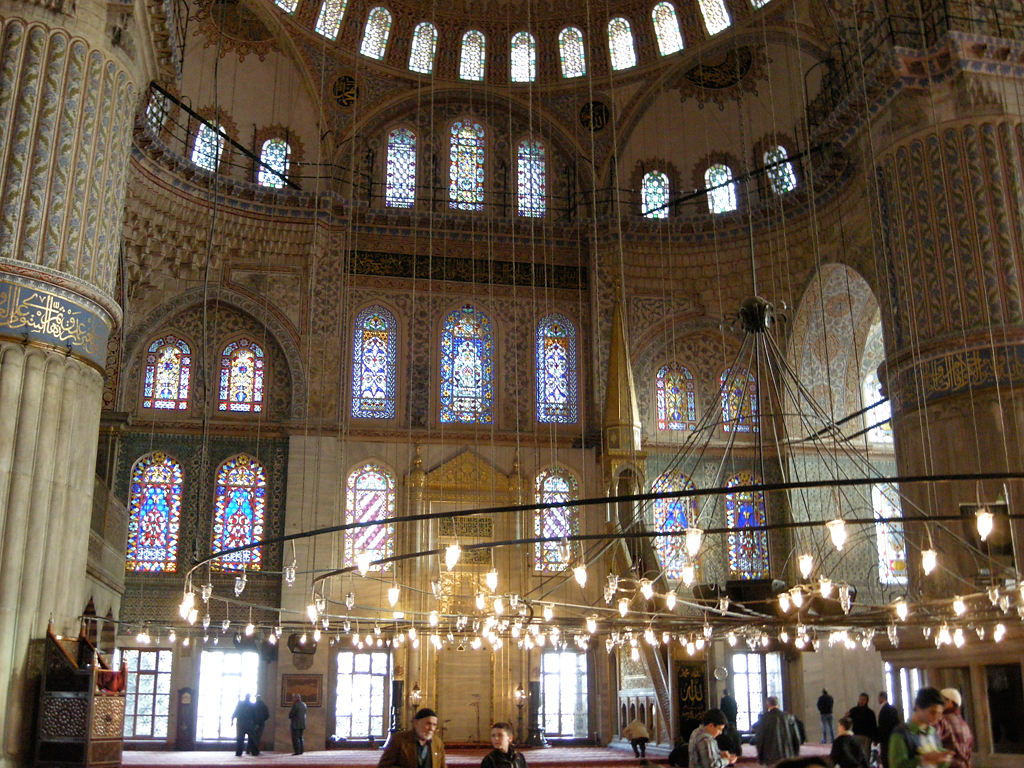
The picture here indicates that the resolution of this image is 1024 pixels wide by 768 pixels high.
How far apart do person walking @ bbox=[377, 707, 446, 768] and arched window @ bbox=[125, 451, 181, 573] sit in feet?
39.0

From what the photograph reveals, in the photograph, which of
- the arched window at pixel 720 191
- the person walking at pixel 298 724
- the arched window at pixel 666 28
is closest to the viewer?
the person walking at pixel 298 724

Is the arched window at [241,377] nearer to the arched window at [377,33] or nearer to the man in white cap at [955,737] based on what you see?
the arched window at [377,33]

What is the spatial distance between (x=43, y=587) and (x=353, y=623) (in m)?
6.33

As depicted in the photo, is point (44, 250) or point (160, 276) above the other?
point (160, 276)

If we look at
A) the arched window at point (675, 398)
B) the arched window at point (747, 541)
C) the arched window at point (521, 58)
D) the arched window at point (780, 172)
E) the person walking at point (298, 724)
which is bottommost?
the person walking at point (298, 724)

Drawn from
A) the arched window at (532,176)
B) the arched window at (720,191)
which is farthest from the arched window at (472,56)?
the arched window at (720,191)

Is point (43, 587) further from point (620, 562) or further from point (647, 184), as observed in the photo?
point (647, 184)

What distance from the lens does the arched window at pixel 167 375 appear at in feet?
55.1

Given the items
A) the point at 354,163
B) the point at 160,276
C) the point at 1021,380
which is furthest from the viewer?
the point at 354,163

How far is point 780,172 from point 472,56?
571 cm

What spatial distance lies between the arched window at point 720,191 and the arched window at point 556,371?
3201mm

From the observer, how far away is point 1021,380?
11.8m

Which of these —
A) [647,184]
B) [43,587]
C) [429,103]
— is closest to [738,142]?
[647,184]

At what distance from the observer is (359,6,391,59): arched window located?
61.2 feet
